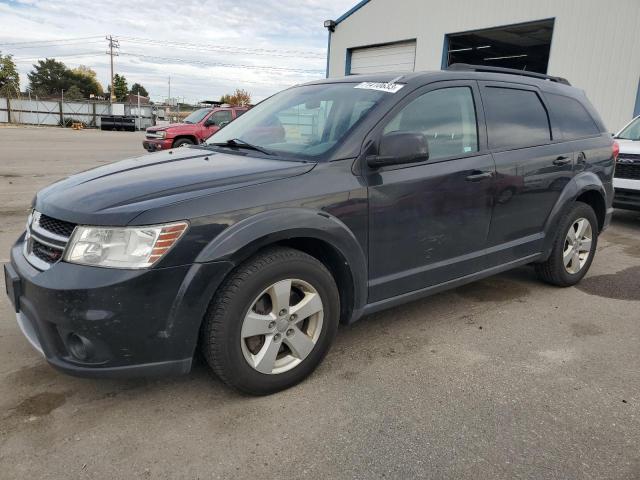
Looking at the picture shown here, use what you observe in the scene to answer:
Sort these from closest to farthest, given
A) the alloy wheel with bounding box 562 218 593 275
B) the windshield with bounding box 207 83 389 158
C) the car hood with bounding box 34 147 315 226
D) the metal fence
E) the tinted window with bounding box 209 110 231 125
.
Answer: the car hood with bounding box 34 147 315 226
the windshield with bounding box 207 83 389 158
the alloy wheel with bounding box 562 218 593 275
the tinted window with bounding box 209 110 231 125
the metal fence

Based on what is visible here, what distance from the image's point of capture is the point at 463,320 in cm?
381

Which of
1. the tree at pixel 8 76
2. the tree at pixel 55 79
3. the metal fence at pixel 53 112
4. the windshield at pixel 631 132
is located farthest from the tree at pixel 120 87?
the windshield at pixel 631 132

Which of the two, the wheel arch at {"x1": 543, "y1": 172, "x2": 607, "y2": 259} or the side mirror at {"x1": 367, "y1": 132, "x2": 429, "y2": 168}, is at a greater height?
the side mirror at {"x1": 367, "y1": 132, "x2": 429, "y2": 168}

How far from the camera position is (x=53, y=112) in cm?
4291

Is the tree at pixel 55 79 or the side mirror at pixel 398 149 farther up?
the tree at pixel 55 79

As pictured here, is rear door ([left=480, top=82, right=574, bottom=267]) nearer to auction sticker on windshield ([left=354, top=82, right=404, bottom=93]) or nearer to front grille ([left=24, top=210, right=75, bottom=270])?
auction sticker on windshield ([left=354, top=82, right=404, bottom=93])

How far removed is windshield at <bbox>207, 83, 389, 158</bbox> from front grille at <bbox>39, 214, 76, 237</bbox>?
1.25 metres

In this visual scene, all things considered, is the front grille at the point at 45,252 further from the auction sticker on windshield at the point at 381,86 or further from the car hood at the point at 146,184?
the auction sticker on windshield at the point at 381,86

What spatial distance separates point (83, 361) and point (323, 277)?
1215 mm

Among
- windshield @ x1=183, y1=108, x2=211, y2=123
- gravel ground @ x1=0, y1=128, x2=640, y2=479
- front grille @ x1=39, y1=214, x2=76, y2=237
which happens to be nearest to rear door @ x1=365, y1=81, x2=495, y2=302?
gravel ground @ x1=0, y1=128, x2=640, y2=479

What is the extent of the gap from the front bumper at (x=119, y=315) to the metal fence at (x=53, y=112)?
42.4 metres

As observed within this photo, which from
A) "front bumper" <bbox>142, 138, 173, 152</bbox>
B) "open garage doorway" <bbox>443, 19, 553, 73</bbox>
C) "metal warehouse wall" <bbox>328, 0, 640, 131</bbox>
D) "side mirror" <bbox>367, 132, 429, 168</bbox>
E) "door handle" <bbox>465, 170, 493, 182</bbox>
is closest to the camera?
"side mirror" <bbox>367, 132, 429, 168</bbox>

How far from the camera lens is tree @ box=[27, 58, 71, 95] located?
85.1 meters

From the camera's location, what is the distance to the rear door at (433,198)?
301 cm
